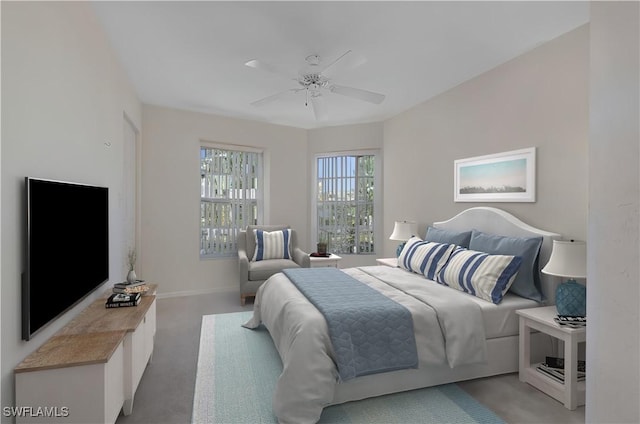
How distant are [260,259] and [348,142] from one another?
2323 mm

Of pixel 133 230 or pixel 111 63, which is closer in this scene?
pixel 111 63

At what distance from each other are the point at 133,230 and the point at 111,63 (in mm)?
2038

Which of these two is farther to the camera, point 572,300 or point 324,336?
point 572,300

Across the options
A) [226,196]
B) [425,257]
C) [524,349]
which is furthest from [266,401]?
[226,196]

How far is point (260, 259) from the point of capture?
15.5 ft

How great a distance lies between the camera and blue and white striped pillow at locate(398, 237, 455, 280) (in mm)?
3191

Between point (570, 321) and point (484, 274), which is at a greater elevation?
point (484, 274)

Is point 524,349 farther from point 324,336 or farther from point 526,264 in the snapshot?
point 324,336

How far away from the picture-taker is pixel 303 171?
18.4 ft

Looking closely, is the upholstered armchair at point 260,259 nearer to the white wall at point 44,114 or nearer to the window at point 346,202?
the window at point 346,202

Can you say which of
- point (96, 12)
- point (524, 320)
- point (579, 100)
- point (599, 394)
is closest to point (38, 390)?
point (599, 394)

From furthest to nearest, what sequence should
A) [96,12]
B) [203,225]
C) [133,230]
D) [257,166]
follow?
[257,166], [203,225], [133,230], [96,12]

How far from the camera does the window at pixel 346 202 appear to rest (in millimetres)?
5523

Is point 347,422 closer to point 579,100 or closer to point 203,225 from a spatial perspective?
point 579,100
